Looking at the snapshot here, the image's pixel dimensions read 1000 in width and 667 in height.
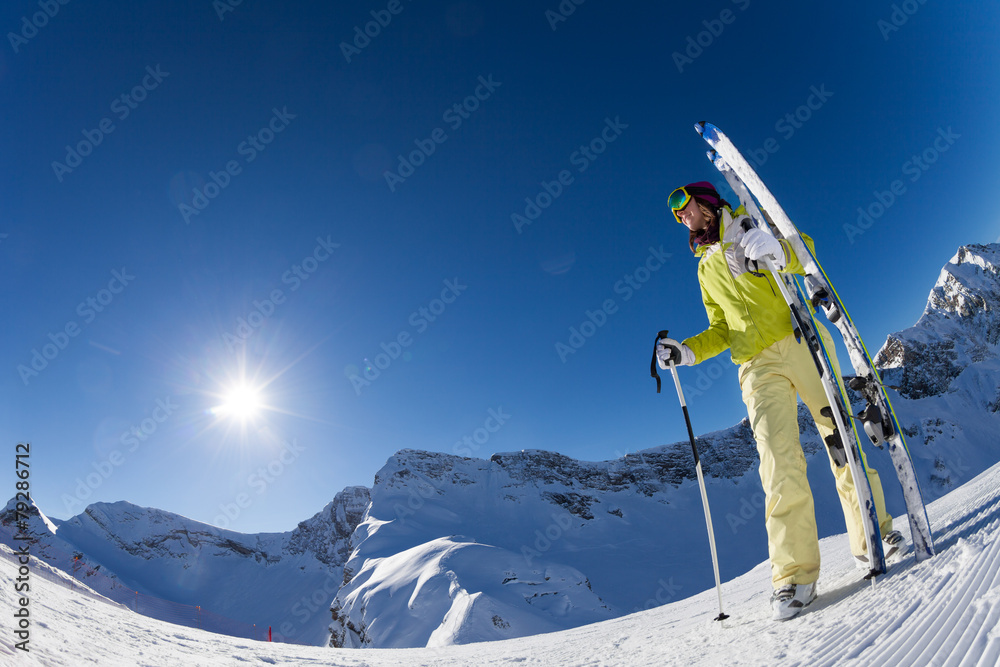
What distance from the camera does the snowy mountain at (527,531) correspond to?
25812 millimetres

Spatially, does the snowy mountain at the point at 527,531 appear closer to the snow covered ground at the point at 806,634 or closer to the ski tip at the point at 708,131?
the snow covered ground at the point at 806,634

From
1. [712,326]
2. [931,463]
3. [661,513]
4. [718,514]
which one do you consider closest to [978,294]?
[931,463]

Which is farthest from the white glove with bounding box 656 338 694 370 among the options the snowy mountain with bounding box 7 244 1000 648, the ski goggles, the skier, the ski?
the snowy mountain with bounding box 7 244 1000 648

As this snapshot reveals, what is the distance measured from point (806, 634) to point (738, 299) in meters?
1.63

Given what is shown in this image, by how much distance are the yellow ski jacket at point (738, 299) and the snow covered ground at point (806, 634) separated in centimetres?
108

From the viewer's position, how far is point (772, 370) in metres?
2.38

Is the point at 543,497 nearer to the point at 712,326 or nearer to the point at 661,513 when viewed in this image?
the point at 661,513

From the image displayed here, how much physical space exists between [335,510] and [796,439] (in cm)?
11727

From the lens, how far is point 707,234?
9.11ft

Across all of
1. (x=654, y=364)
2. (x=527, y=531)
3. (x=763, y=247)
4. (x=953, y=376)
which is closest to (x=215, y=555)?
(x=527, y=531)

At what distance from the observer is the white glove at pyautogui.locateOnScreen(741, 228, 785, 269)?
2223 mm

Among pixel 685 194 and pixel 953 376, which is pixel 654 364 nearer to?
pixel 685 194

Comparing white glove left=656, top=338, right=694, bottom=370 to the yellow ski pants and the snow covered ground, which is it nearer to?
the yellow ski pants

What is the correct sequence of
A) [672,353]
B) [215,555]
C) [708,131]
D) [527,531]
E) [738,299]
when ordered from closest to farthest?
[738,299], [672,353], [708,131], [527,531], [215,555]
